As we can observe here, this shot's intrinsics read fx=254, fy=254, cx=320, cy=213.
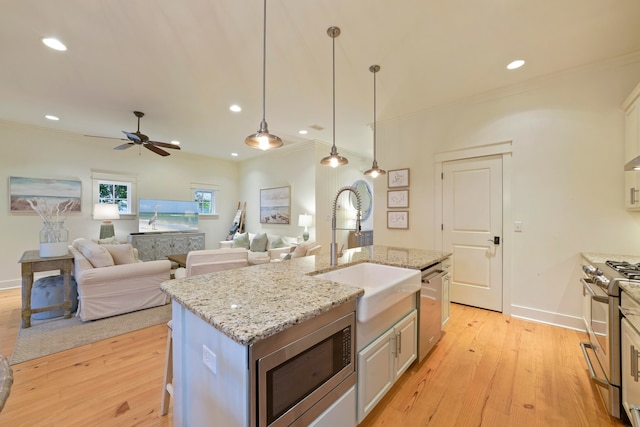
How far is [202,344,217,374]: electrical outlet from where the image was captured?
992mm

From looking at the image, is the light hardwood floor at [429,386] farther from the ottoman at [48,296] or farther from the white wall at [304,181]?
the white wall at [304,181]

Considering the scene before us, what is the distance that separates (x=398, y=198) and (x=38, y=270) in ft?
15.5

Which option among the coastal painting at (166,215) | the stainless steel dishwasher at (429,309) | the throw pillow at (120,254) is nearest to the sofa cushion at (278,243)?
the coastal painting at (166,215)

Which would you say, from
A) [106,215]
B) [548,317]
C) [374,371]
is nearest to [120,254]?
[106,215]

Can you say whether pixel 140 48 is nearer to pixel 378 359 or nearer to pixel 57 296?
pixel 57 296

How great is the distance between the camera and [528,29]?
7.17 feet

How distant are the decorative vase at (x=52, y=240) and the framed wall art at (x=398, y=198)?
4.49 meters

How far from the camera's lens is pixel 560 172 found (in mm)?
2840

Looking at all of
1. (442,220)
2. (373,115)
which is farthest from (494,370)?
(373,115)

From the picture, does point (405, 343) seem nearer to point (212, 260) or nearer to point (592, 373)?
point (592, 373)

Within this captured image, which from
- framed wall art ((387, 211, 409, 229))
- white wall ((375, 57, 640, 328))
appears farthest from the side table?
white wall ((375, 57, 640, 328))

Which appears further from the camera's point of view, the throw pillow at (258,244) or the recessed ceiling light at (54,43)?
the throw pillow at (258,244)

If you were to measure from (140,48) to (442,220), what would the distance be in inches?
159

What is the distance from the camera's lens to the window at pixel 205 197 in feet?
22.0
